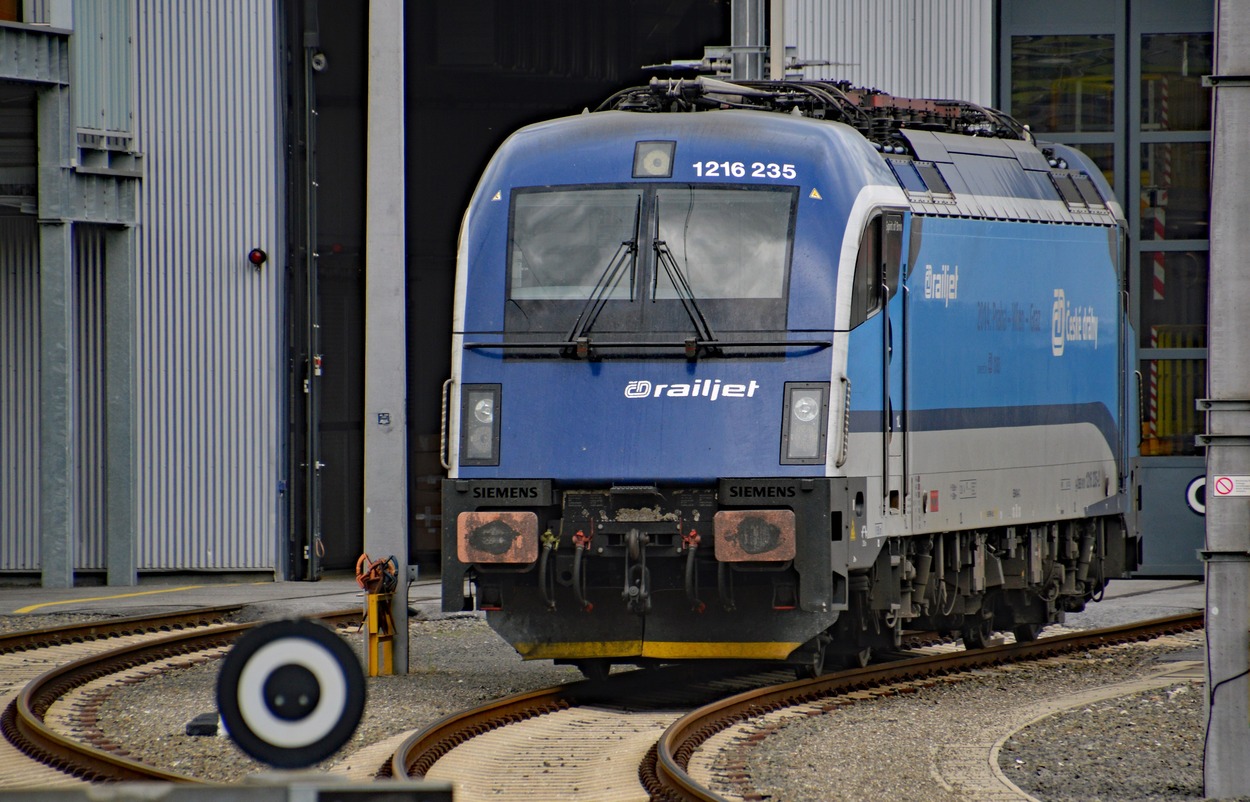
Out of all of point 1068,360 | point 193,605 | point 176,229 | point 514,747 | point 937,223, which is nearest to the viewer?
point 514,747

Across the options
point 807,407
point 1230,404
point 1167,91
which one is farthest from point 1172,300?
point 1230,404

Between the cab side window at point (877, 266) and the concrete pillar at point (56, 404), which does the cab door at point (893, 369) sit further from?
the concrete pillar at point (56, 404)

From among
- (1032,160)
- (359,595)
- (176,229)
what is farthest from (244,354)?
(1032,160)

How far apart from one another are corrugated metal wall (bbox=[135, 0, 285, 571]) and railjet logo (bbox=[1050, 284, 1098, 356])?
9.91 m

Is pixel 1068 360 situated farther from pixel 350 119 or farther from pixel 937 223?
pixel 350 119

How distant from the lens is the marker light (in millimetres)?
12578

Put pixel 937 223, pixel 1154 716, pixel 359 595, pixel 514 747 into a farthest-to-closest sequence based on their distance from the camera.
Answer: pixel 359 595, pixel 937 223, pixel 1154 716, pixel 514 747

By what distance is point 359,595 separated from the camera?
68.7ft

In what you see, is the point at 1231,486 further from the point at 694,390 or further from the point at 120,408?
the point at 120,408

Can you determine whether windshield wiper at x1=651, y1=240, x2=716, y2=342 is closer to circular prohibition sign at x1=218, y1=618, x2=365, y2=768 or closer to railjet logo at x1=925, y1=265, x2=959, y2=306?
railjet logo at x1=925, y1=265, x2=959, y2=306

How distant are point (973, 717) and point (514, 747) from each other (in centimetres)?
297

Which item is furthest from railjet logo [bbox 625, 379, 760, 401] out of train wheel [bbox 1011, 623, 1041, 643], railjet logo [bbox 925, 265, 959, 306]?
train wheel [bbox 1011, 623, 1041, 643]

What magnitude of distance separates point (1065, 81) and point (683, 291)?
12.8 meters

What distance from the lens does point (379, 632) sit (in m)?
14.0
